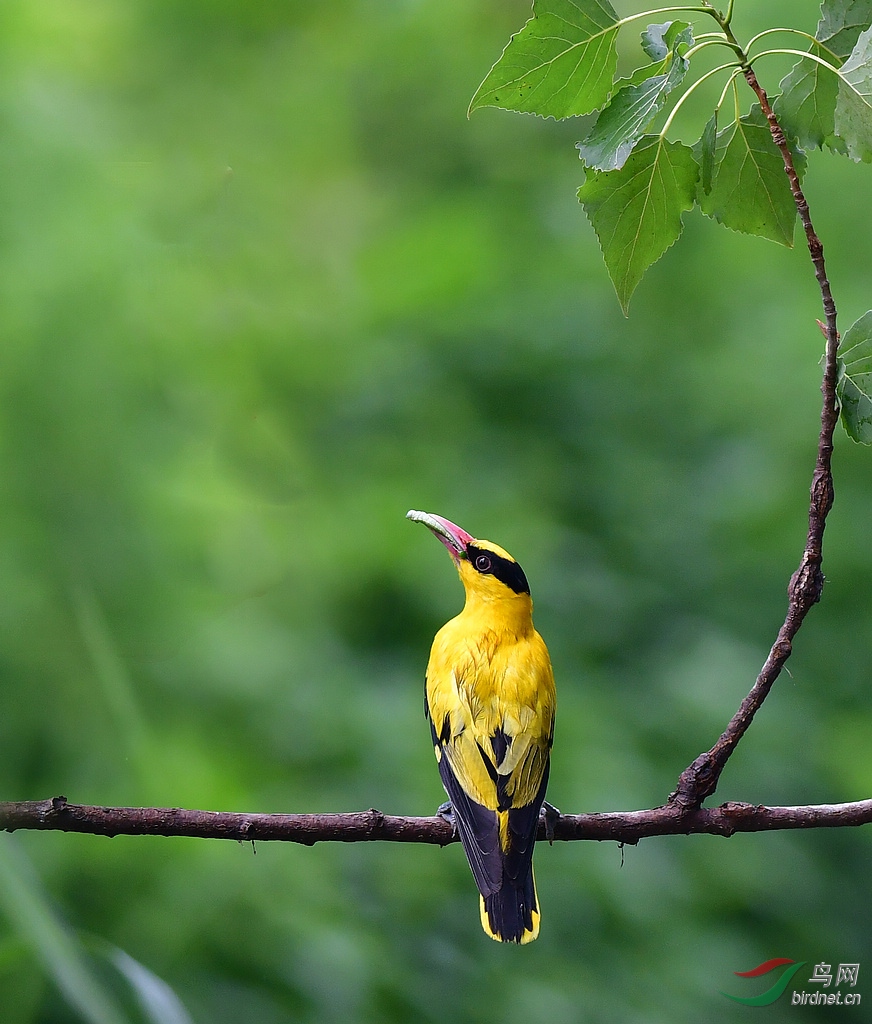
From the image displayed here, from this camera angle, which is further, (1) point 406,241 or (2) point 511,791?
(1) point 406,241

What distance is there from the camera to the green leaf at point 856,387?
716 millimetres

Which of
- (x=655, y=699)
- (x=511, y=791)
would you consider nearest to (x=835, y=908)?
(x=655, y=699)

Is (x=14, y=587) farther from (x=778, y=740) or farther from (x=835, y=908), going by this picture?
(x=835, y=908)

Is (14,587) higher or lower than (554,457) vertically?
higher

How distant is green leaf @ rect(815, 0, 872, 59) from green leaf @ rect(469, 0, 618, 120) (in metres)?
0.17

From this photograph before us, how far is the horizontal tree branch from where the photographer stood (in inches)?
31.9

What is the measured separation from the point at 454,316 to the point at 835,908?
160cm

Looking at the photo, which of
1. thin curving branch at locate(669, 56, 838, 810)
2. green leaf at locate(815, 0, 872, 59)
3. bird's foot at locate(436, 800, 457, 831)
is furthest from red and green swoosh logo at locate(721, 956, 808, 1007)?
green leaf at locate(815, 0, 872, 59)

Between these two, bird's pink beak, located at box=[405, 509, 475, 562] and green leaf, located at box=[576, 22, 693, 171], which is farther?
bird's pink beak, located at box=[405, 509, 475, 562]

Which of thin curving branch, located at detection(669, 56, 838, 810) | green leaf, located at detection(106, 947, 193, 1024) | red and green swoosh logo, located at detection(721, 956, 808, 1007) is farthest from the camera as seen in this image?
red and green swoosh logo, located at detection(721, 956, 808, 1007)

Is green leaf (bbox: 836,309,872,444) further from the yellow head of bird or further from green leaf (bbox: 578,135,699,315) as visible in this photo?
the yellow head of bird

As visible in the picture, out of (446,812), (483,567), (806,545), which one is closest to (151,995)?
(446,812)

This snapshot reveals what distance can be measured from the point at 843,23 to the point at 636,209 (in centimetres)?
21

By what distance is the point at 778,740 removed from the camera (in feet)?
6.94
